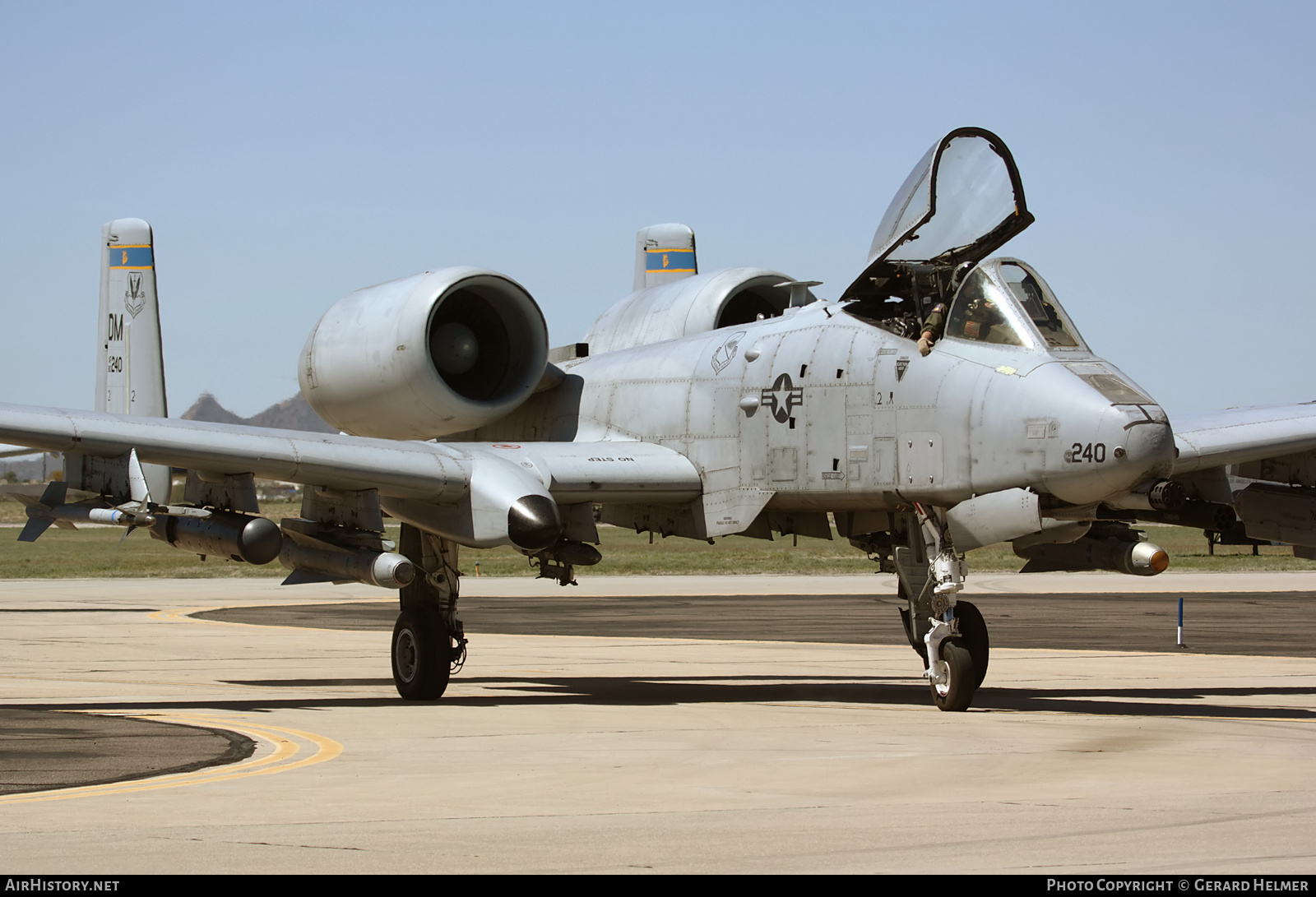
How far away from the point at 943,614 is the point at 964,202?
368 centimetres

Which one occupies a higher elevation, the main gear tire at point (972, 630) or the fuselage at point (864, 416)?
the fuselage at point (864, 416)

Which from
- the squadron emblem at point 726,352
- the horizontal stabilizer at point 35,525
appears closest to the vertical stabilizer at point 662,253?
the squadron emblem at point 726,352

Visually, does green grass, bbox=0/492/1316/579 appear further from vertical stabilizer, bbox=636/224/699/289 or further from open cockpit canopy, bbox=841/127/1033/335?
open cockpit canopy, bbox=841/127/1033/335

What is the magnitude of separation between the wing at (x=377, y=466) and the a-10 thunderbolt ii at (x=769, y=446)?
1.1 inches

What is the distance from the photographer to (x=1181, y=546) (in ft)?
219

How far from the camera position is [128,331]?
2642 cm

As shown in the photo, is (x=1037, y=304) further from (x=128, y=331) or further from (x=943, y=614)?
(x=128, y=331)

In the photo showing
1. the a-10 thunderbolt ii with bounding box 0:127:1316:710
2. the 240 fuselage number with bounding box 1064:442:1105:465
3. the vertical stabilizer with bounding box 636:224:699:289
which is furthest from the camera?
the vertical stabilizer with bounding box 636:224:699:289

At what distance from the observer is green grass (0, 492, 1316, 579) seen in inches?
2072

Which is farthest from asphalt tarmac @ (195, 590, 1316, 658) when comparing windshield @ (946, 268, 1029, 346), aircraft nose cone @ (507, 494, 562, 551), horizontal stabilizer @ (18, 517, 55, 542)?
horizontal stabilizer @ (18, 517, 55, 542)

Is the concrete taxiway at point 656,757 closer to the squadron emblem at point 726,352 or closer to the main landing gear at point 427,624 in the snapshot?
the main landing gear at point 427,624

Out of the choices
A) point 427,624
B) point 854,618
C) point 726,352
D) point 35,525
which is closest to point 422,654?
point 427,624

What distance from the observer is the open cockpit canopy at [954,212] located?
13969 millimetres

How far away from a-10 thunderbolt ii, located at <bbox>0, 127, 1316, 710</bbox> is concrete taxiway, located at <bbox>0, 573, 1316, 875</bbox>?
61.9 inches
